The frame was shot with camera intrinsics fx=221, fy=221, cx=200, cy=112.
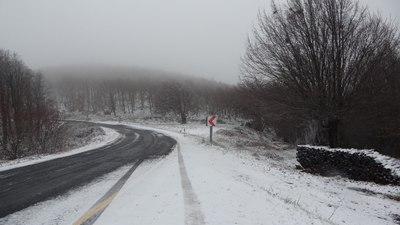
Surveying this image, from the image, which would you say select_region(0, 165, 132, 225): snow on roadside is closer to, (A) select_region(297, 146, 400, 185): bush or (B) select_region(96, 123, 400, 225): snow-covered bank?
(B) select_region(96, 123, 400, 225): snow-covered bank

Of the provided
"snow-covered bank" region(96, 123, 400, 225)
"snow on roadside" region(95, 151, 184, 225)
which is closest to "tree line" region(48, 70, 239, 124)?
"snow-covered bank" region(96, 123, 400, 225)

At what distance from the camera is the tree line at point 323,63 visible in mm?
12969

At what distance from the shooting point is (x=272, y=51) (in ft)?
46.5

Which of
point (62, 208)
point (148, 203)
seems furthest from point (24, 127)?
point (148, 203)

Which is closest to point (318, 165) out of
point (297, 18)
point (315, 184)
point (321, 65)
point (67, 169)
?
point (315, 184)

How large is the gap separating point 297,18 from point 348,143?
1631 cm

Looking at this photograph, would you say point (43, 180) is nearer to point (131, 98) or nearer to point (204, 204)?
point (204, 204)

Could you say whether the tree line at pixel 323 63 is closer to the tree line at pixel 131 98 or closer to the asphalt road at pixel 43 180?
the asphalt road at pixel 43 180

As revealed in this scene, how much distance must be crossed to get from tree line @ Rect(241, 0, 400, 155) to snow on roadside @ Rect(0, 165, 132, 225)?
12160 mm

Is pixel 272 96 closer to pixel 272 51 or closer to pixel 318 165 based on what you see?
pixel 272 51

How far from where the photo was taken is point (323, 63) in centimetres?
1338

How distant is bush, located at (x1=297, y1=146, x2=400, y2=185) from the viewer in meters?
8.99

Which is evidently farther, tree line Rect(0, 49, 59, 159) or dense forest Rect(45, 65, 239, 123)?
dense forest Rect(45, 65, 239, 123)

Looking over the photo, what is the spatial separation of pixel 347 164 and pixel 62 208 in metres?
11.4
